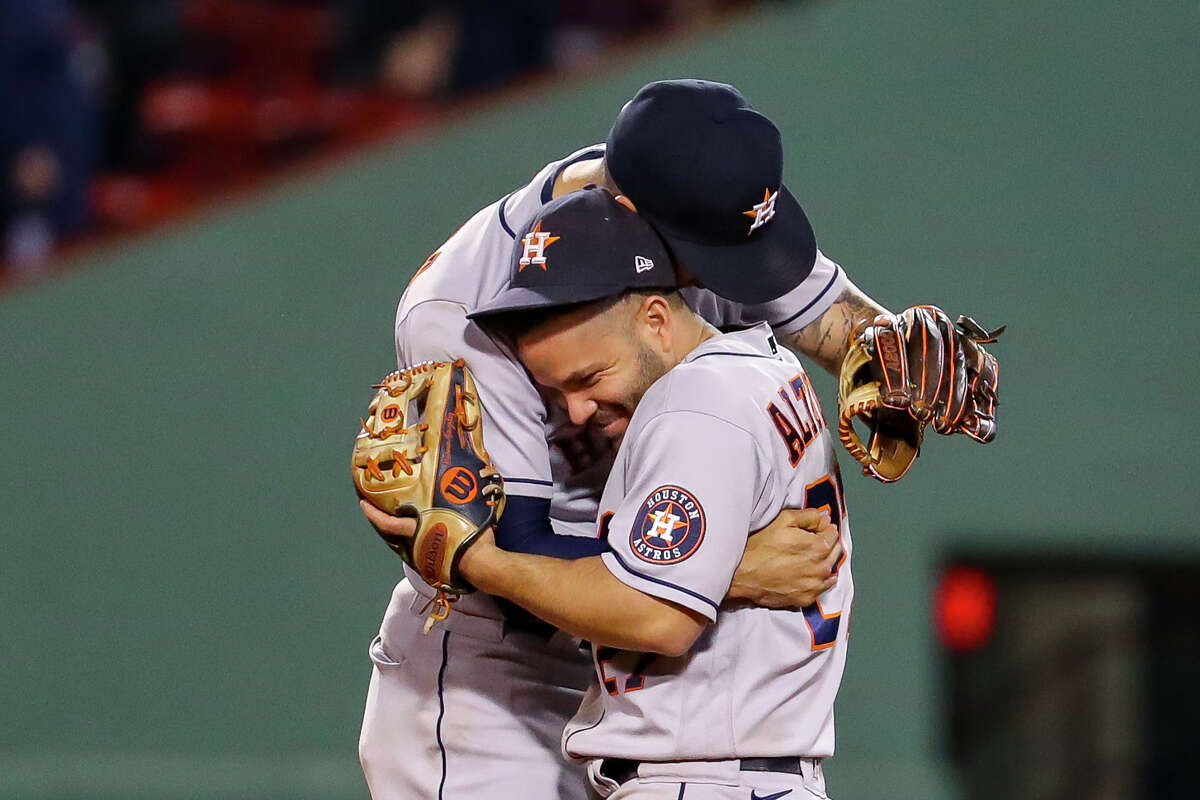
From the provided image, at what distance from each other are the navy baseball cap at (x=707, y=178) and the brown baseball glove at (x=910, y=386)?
187 mm

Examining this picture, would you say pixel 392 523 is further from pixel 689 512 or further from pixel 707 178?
pixel 707 178

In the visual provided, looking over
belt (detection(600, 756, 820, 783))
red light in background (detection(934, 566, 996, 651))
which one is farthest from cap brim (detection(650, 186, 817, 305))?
red light in background (detection(934, 566, 996, 651))

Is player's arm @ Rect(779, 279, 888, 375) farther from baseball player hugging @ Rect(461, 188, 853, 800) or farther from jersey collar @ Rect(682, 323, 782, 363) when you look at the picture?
baseball player hugging @ Rect(461, 188, 853, 800)

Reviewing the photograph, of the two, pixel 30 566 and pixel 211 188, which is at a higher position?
Answer: pixel 211 188

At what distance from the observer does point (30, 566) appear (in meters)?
5.56

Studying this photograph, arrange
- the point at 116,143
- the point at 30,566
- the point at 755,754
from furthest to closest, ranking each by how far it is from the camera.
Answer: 1. the point at 116,143
2. the point at 30,566
3. the point at 755,754

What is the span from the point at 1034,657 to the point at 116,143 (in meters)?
4.01

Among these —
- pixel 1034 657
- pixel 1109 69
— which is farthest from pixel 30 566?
pixel 1109 69

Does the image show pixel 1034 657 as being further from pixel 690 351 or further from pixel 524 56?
pixel 690 351

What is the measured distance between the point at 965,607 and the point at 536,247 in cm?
413

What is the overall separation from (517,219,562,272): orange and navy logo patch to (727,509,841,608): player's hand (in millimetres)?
479

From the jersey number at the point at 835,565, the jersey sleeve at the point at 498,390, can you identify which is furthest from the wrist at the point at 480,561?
the jersey number at the point at 835,565

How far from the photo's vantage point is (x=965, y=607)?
5.99 metres

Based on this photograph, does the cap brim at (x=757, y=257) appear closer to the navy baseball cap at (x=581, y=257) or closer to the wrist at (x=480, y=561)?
the navy baseball cap at (x=581, y=257)
